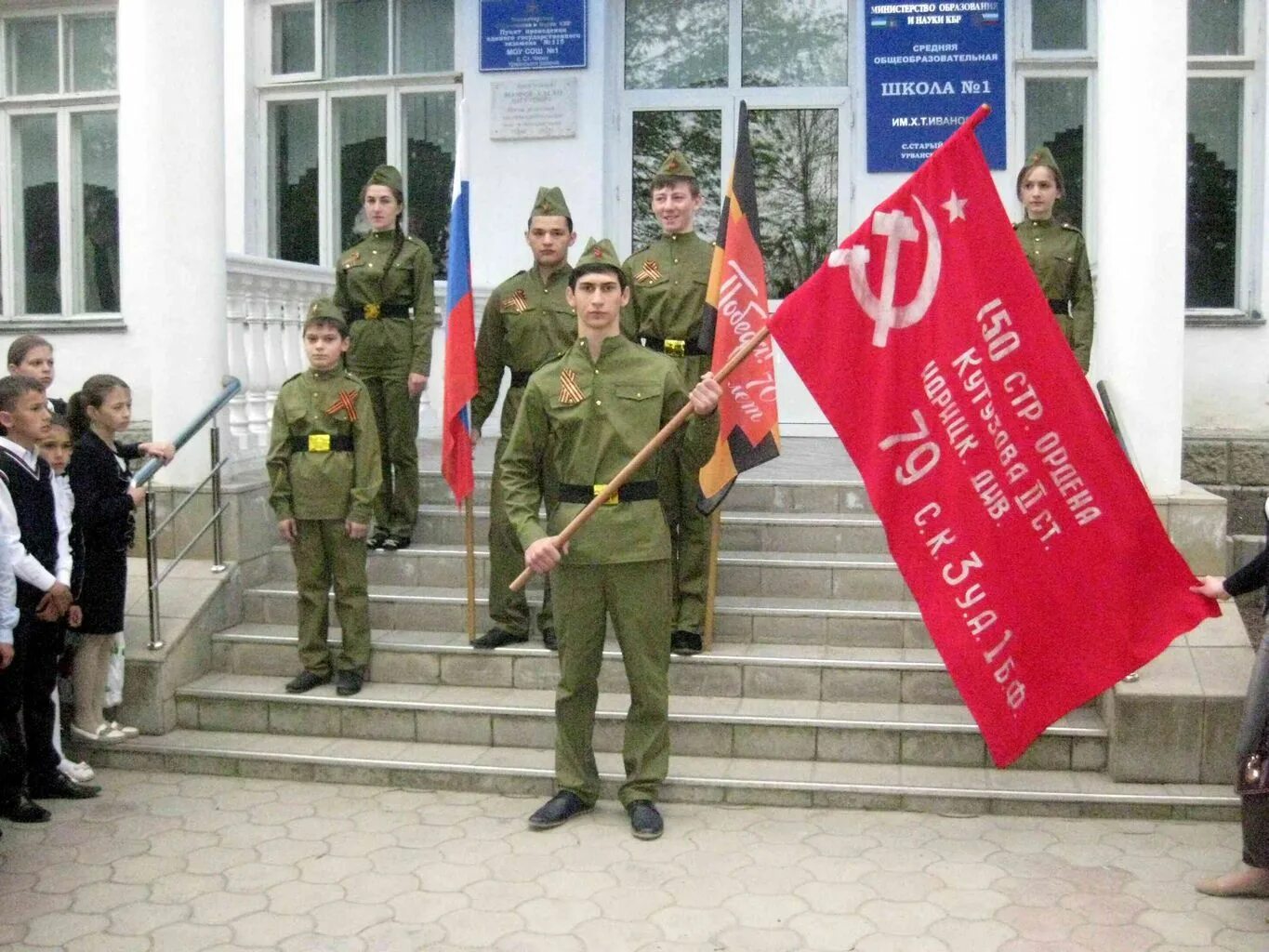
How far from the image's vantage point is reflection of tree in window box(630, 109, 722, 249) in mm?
9195

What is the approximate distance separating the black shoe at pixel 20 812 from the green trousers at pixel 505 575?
74.2 inches

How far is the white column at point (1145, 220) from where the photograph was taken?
589 centimetres

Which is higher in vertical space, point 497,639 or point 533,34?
point 533,34

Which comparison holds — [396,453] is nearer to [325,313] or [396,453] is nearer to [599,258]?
[325,313]

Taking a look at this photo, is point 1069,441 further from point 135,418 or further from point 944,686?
point 135,418

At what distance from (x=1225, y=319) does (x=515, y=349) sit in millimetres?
4176

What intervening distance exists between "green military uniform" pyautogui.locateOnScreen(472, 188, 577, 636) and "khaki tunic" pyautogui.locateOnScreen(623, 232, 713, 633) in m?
0.31

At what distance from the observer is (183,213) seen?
6.76 metres

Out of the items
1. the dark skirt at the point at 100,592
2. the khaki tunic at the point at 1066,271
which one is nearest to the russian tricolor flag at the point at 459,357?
the dark skirt at the point at 100,592

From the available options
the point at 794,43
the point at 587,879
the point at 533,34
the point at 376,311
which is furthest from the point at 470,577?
the point at 794,43

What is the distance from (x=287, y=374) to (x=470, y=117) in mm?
Result: 2488

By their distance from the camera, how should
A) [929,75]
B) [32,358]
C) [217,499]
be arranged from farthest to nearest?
[929,75] → [217,499] → [32,358]

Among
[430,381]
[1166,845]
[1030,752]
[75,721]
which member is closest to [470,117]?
[430,381]

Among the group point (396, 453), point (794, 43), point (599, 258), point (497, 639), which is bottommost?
point (497, 639)
